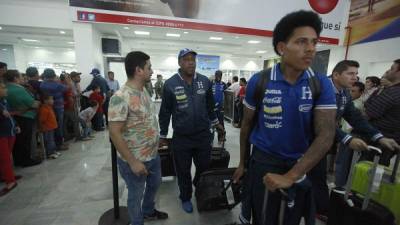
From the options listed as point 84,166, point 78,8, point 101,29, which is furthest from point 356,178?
point 101,29

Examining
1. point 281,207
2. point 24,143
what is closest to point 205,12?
point 24,143

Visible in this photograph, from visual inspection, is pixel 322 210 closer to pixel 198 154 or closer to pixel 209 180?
pixel 209 180

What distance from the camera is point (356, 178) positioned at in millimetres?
1957

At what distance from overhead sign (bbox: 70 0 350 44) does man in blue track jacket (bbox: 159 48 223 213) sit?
5023 mm

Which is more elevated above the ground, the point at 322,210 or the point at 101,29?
the point at 101,29

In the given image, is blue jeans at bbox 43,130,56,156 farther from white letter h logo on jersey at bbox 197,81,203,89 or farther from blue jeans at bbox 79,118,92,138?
white letter h logo on jersey at bbox 197,81,203,89

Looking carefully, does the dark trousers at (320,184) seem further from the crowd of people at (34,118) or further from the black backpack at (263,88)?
the crowd of people at (34,118)

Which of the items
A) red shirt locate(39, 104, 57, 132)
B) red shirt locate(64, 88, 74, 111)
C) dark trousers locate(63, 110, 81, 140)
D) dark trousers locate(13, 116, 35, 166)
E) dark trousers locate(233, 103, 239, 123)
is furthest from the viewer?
dark trousers locate(233, 103, 239, 123)

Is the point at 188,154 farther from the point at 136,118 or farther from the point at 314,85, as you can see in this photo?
the point at 314,85

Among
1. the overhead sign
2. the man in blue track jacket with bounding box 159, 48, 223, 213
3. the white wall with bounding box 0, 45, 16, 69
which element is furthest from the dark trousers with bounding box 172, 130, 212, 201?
the white wall with bounding box 0, 45, 16, 69

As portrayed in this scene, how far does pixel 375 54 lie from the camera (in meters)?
7.56

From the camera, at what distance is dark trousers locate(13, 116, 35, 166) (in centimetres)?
329

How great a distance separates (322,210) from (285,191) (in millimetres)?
1569

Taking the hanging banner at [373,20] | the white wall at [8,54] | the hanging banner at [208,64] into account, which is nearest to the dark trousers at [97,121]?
the hanging banner at [373,20]
